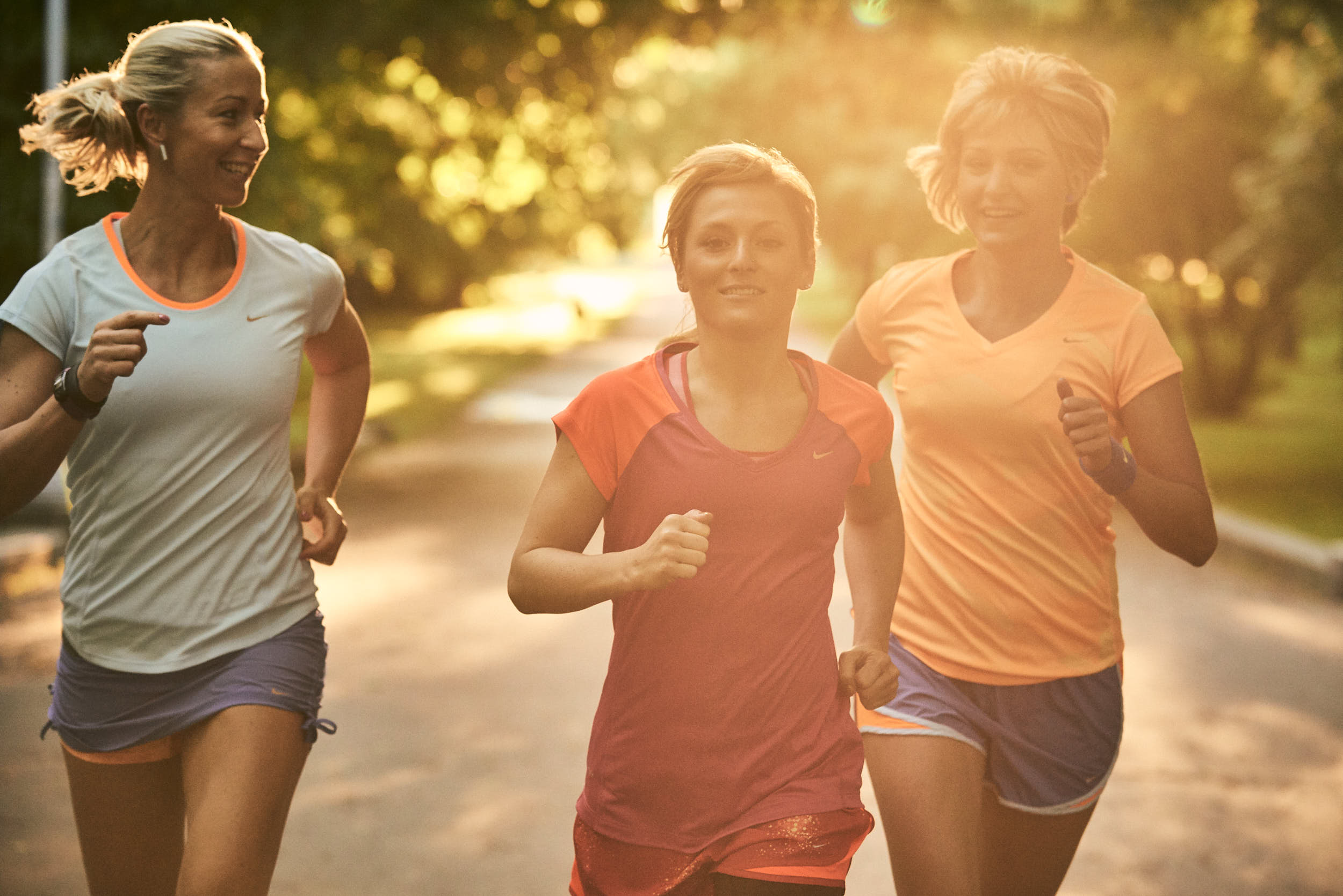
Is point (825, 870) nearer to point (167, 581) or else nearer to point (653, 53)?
point (167, 581)

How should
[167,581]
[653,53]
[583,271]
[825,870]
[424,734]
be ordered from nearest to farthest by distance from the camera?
1. [825,870]
2. [167,581]
3. [424,734]
4. [653,53]
5. [583,271]

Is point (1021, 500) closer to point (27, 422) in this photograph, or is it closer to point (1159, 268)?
point (27, 422)

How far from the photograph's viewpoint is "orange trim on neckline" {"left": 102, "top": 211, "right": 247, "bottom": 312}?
113 inches

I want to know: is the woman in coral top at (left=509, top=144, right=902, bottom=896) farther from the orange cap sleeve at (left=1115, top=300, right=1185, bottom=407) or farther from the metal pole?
the metal pole

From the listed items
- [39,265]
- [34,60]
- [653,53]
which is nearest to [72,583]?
[39,265]

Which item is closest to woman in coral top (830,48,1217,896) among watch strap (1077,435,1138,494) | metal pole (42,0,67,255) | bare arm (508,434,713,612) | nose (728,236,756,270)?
watch strap (1077,435,1138,494)

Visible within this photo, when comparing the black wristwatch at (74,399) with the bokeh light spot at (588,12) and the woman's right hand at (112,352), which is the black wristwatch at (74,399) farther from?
the bokeh light spot at (588,12)

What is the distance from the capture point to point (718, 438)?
103 inches

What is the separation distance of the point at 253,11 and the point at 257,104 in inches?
413

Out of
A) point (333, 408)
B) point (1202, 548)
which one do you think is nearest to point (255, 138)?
point (333, 408)

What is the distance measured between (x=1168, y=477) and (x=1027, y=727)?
2.05 ft

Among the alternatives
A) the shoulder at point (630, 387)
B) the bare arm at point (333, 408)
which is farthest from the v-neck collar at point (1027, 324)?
the bare arm at point (333, 408)

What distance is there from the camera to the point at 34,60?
11508 mm

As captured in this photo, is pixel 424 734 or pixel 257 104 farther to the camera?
pixel 424 734
